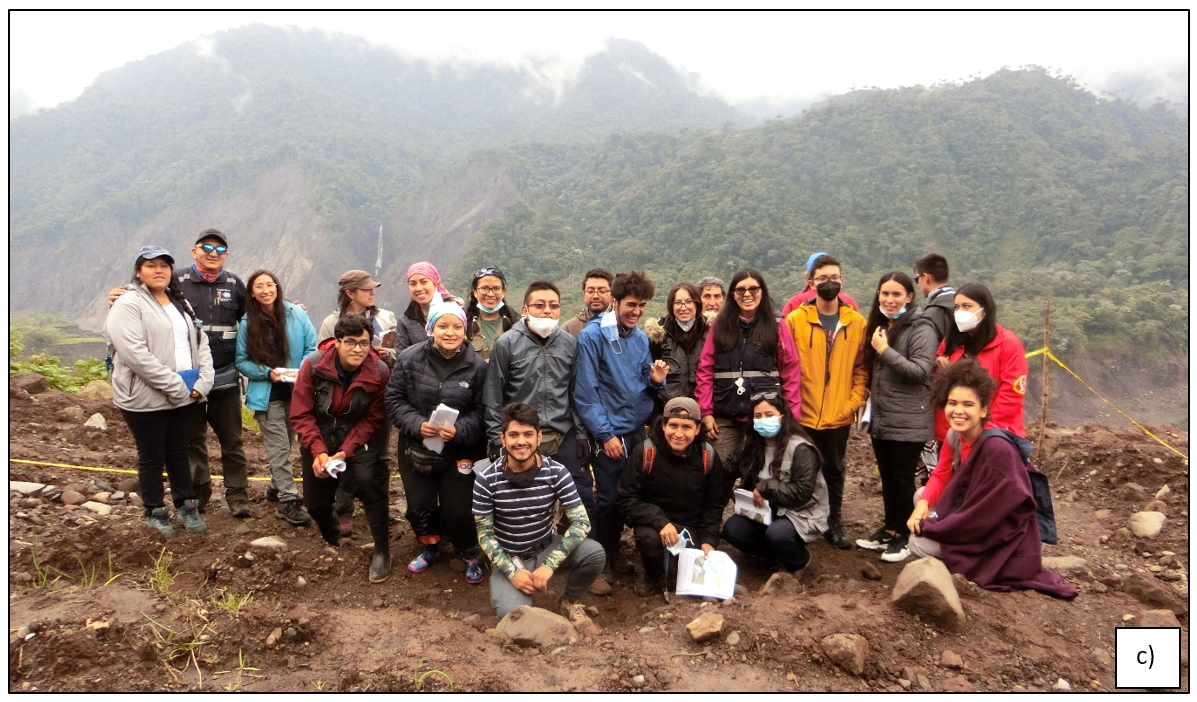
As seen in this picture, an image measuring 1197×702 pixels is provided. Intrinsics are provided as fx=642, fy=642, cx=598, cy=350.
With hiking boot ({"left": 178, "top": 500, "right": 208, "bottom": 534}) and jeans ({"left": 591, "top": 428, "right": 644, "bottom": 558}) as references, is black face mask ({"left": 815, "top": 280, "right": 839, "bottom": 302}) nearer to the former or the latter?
jeans ({"left": 591, "top": 428, "right": 644, "bottom": 558})

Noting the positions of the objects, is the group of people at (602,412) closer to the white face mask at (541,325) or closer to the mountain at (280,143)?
the white face mask at (541,325)

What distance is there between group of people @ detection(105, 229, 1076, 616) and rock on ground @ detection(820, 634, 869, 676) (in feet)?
3.47

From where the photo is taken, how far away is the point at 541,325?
3.76 meters

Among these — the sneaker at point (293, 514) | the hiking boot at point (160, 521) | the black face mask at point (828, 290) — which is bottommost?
the sneaker at point (293, 514)

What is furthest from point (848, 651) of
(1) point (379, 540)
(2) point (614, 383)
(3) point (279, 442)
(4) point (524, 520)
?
(3) point (279, 442)

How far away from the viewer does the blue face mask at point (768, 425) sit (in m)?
3.92

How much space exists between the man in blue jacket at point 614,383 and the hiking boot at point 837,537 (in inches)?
64.7

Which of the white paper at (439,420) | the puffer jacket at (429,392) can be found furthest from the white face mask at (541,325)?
the white paper at (439,420)

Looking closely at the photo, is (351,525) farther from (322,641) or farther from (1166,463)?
(1166,463)

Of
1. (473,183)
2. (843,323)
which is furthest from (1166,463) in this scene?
(473,183)

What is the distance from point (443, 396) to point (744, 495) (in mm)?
2001

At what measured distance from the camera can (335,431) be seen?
3.98m

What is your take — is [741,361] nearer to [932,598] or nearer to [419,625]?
[932,598]

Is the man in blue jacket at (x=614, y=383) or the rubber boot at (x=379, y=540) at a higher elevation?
the man in blue jacket at (x=614, y=383)
